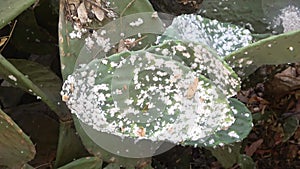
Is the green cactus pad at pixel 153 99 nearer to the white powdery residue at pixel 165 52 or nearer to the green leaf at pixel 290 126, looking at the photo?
the white powdery residue at pixel 165 52

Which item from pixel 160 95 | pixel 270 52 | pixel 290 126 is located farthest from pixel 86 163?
pixel 290 126

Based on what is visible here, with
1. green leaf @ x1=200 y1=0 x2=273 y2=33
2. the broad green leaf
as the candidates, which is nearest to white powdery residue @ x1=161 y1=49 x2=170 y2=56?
green leaf @ x1=200 y1=0 x2=273 y2=33

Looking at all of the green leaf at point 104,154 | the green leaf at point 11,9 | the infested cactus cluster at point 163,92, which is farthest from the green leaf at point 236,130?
the green leaf at point 11,9

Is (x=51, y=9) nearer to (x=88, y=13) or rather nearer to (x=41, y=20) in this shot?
(x=41, y=20)

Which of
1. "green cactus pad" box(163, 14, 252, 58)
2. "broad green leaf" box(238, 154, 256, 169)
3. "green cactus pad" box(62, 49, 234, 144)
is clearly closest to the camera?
"green cactus pad" box(62, 49, 234, 144)

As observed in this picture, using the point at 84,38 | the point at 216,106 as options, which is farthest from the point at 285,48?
the point at 84,38

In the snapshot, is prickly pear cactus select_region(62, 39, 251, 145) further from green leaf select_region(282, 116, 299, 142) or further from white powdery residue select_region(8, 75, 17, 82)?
green leaf select_region(282, 116, 299, 142)
